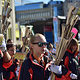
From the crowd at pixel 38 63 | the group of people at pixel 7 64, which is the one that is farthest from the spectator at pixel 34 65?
the group of people at pixel 7 64

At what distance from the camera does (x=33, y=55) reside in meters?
2.52

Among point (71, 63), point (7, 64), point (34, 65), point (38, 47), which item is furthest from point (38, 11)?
point (34, 65)

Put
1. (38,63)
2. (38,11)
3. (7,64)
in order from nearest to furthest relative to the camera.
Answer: (38,63) → (7,64) → (38,11)

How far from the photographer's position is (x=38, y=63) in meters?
2.50

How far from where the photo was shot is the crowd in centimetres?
234

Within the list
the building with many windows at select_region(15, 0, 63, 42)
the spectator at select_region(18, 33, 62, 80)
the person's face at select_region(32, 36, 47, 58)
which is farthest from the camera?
the building with many windows at select_region(15, 0, 63, 42)

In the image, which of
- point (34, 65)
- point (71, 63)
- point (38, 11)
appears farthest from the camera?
point (38, 11)

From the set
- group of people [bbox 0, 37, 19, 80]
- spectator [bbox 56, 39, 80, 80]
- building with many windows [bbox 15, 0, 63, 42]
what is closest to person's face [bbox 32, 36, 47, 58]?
group of people [bbox 0, 37, 19, 80]

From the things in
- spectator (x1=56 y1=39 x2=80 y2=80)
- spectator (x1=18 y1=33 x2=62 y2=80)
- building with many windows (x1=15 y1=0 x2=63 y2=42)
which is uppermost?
spectator (x1=18 y1=33 x2=62 y2=80)

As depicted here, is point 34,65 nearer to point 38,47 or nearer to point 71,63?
point 38,47

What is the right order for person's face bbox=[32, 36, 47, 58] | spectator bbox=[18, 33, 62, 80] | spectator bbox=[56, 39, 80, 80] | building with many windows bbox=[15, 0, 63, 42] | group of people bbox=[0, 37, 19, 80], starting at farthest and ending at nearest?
building with many windows bbox=[15, 0, 63, 42] → spectator bbox=[56, 39, 80, 80] → group of people bbox=[0, 37, 19, 80] → person's face bbox=[32, 36, 47, 58] → spectator bbox=[18, 33, 62, 80]

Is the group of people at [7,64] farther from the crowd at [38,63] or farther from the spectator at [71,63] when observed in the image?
the spectator at [71,63]

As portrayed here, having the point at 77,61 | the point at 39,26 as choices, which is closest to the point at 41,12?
the point at 39,26

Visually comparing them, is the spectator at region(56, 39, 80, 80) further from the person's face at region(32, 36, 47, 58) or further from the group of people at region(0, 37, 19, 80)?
the person's face at region(32, 36, 47, 58)
